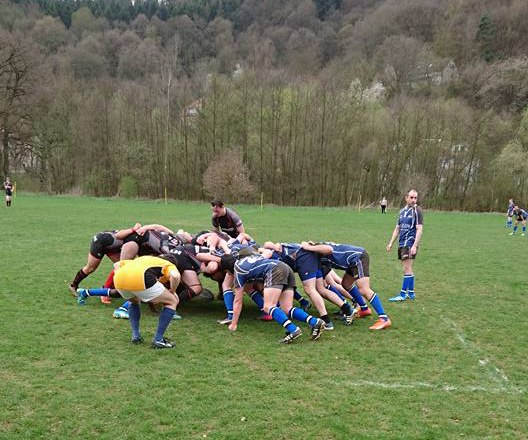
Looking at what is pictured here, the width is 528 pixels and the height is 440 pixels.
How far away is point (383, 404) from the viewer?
4891 mm

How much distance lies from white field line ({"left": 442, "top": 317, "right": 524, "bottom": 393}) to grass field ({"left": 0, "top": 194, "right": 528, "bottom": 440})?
23mm

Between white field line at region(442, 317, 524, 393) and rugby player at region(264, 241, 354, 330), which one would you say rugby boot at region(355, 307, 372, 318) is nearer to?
rugby player at region(264, 241, 354, 330)

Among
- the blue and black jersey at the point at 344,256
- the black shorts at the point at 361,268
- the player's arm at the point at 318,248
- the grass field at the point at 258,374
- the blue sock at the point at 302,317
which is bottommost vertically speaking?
the grass field at the point at 258,374

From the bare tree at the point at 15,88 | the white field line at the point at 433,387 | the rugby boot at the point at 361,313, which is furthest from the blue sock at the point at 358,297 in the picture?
the bare tree at the point at 15,88

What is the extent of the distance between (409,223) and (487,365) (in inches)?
153

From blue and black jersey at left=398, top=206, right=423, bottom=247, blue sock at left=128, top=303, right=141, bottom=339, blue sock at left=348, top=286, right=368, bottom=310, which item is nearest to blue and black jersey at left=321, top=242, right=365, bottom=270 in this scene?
blue sock at left=348, top=286, right=368, bottom=310

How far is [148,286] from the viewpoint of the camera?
237 inches

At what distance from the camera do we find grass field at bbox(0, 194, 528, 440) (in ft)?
14.5

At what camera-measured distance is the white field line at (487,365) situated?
540 centimetres

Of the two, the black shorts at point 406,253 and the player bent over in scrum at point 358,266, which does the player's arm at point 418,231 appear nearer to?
the black shorts at point 406,253

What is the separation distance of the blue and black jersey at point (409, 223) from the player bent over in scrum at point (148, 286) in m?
5.18

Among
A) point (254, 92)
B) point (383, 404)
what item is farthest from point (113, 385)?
point (254, 92)

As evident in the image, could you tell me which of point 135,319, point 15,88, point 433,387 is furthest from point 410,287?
point 15,88

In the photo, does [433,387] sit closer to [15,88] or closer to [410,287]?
[410,287]
